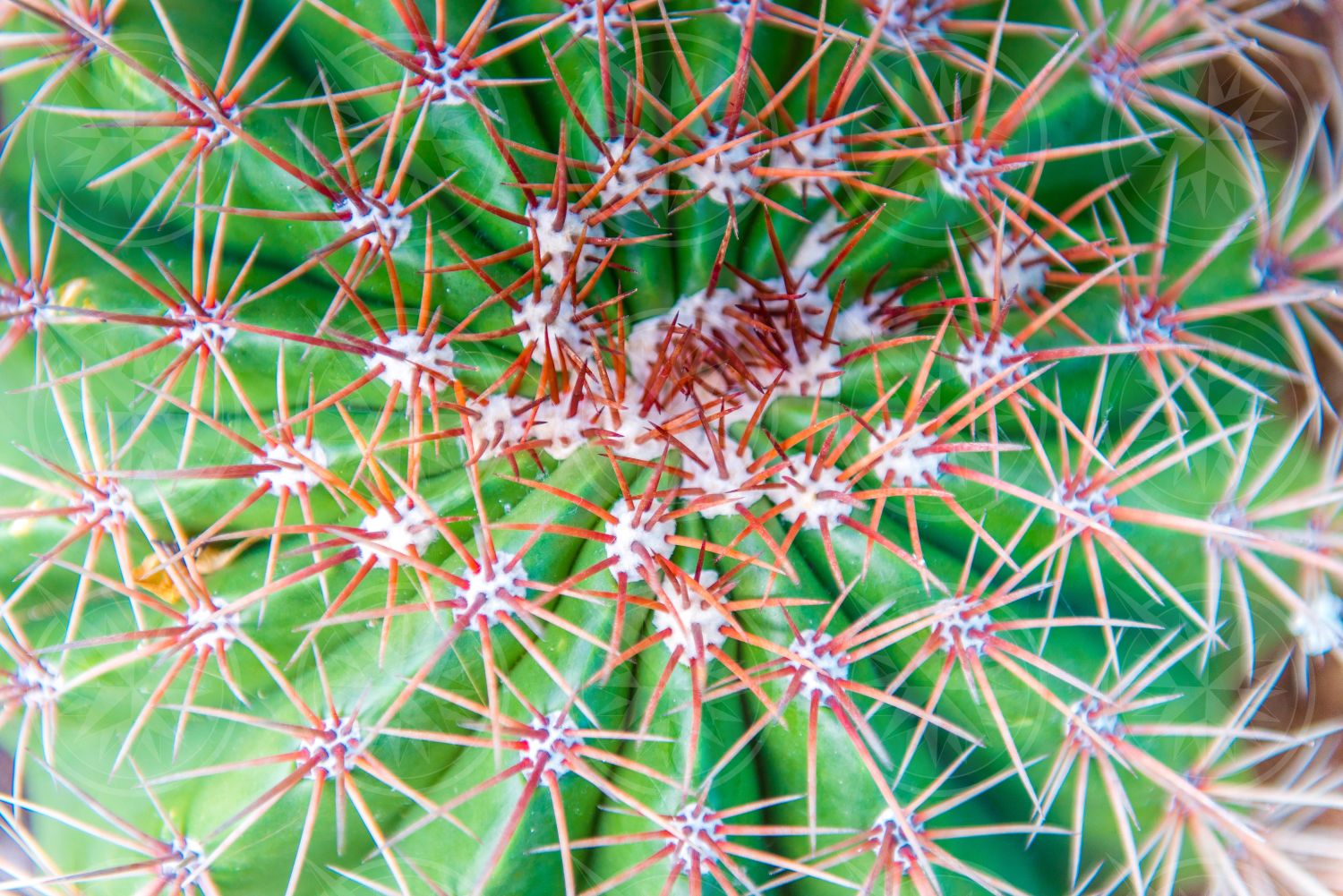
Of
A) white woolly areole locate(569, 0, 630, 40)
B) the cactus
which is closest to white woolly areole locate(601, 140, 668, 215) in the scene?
the cactus

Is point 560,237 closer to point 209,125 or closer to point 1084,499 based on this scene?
point 209,125

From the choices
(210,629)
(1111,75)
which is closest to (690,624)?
(210,629)

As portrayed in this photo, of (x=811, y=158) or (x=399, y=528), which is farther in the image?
(x=811, y=158)

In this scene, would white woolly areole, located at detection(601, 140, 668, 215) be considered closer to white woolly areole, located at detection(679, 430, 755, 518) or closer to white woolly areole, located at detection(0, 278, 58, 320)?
white woolly areole, located at detection(679, 430, 755, 518)

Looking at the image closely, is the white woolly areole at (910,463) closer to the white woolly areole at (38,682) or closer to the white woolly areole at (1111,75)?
the white woolly areole at (1111,75)

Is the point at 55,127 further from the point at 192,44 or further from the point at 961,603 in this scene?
the point at 961,603
